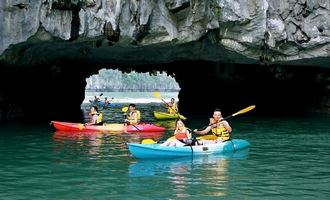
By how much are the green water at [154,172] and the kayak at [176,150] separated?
0.25 metres

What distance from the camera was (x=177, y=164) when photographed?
1252 cm

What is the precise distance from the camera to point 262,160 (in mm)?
13188

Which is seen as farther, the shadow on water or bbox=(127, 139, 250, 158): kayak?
bbox=(127, 139, 250, 158): kayak

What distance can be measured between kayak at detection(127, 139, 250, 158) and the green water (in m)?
0.25

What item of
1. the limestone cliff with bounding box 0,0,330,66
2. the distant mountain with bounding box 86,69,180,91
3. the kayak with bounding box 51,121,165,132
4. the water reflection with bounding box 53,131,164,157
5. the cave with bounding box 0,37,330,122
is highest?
the distant mountain with bounding box 86,69,180,91

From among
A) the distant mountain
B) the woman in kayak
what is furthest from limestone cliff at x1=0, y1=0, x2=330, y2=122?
the distant mountain

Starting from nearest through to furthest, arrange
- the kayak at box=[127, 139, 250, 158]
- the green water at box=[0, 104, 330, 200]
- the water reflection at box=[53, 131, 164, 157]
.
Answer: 1. the green water at box=[0, 104, 330, 200]
2. the kayak at box=[127, 139, 250, 158]
3. the water reflection at box=[53, 131, 164, 157]

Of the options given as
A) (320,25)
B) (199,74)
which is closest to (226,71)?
(199,74)

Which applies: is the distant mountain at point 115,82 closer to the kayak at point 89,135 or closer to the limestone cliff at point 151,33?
the limestone cliff at point 151,33

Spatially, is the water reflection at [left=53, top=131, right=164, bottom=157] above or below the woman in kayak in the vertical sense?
below

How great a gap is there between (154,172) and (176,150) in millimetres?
2087

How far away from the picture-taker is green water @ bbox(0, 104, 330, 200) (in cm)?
918

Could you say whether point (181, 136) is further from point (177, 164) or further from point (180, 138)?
point (177, 164)

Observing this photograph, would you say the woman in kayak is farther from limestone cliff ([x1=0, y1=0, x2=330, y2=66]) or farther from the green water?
limestone cliff ([x1=0, y1=0, x2=330, y2=66])
